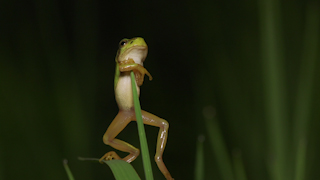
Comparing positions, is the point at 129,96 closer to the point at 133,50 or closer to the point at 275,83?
the point at 133,50

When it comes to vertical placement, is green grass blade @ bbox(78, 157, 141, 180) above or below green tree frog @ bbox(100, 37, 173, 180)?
below

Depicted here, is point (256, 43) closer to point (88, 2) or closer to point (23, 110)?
point (88, 2)

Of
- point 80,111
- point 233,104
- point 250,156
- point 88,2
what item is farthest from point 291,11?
point 80,111

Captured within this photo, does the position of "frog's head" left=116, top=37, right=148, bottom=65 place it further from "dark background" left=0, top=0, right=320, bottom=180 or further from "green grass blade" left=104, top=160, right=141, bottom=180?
"dark background" left=0, top=0, right=320, bottom=180

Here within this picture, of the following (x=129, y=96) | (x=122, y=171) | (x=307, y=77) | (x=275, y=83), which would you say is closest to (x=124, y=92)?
(x=129, y=96)

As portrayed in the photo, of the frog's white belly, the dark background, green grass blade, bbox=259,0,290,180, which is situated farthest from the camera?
the dark background

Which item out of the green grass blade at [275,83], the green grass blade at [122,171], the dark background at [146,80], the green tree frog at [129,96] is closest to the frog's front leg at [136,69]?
the green tree frog at [129,96]

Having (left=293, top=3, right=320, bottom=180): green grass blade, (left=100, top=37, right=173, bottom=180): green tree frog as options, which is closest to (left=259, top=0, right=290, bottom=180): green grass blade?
(left=293, top=3, right=320, bottom=180): green grass blade
